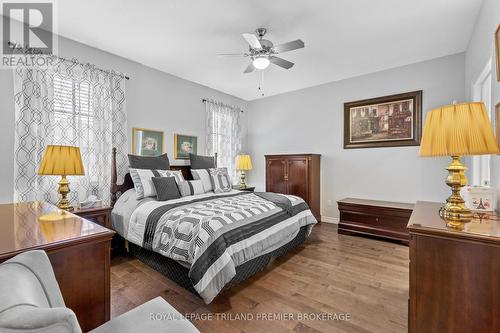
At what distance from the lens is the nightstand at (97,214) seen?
257 centimetres

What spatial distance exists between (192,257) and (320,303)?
1.18 metres

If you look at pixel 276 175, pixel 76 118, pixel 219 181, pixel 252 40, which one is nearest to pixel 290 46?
pixel 252 40

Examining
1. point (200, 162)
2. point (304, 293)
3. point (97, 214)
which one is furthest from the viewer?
point (200, 162)

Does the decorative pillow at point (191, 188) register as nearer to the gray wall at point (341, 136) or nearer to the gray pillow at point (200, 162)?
the gray pillow at point (200, 162)

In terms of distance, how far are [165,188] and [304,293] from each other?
6.73 ft

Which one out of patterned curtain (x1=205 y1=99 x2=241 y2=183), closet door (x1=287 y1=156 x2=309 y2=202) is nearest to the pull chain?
patterned curtain (x1=205 y1=99 x2=241 y2=183)

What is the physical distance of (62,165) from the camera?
175 cm

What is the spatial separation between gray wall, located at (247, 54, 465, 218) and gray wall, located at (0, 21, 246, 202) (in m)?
1.33

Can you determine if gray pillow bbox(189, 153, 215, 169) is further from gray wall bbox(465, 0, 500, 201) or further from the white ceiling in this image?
gray wall bbox(465, 0, 500, 201)

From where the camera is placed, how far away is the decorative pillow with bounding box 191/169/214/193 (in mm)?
3689

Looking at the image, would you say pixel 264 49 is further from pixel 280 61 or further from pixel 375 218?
pixel 375 218

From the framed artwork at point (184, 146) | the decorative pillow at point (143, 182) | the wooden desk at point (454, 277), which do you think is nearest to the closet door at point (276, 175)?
the framed artwork at point (184, 146)

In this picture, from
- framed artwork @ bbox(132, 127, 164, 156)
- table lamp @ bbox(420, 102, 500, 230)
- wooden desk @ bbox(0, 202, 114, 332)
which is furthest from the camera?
framed artwork @ bbox(132, 127, 164, 156)

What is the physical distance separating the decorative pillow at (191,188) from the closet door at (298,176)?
1840 mm
